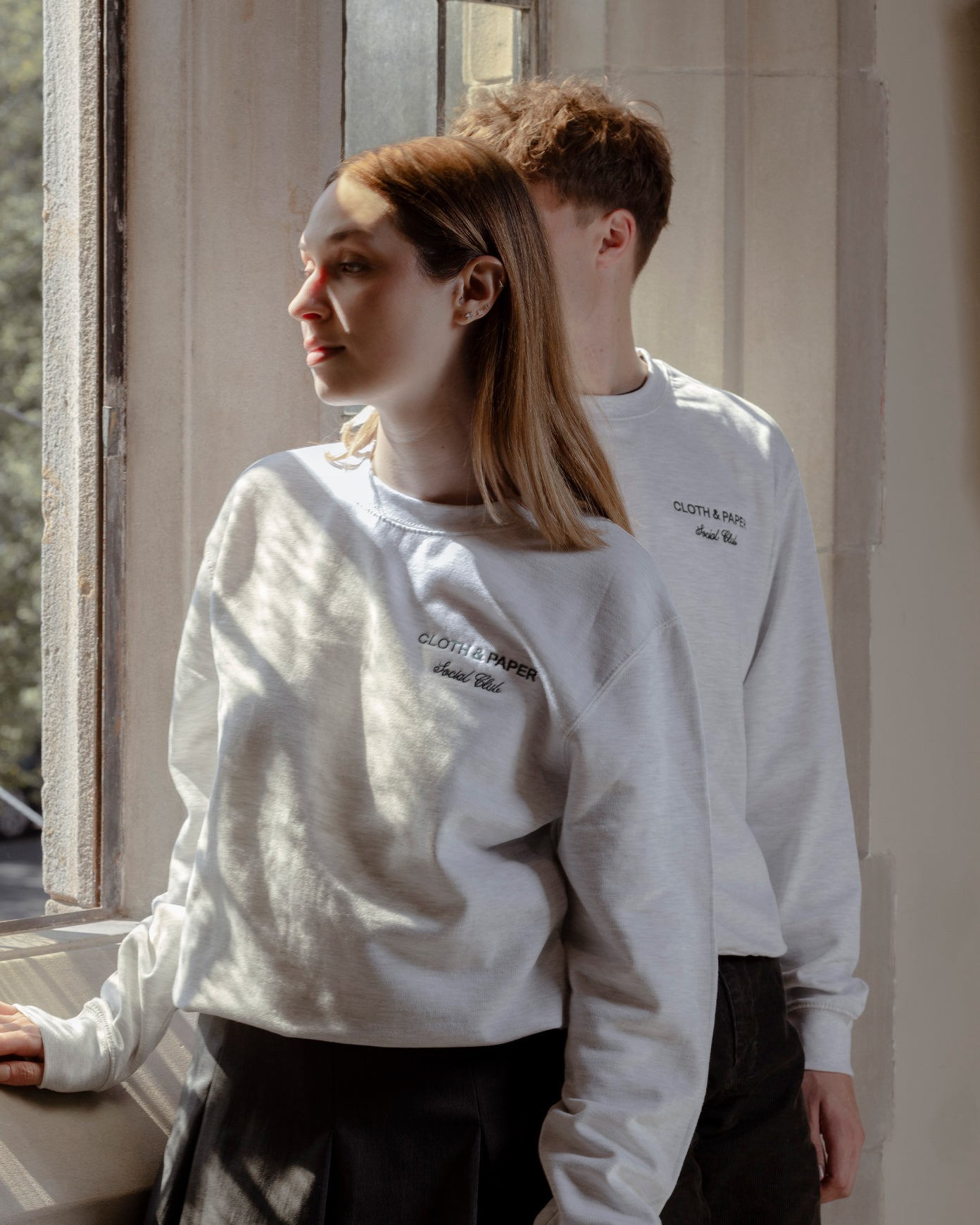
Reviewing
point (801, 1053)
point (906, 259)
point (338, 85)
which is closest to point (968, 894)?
point (801, 1053)

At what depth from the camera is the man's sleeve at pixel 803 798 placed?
4.24 feet

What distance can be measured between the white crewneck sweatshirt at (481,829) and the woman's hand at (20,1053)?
0.56ft

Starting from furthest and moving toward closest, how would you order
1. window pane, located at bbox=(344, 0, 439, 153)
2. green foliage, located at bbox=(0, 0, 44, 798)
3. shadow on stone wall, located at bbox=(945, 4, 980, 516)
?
shadow on stone wall, located at bbox=(945, 4, 980, 516), window pane, located at bbox=(344, 0, 439, 153), green foliage, located at bbox=(0, 0, 44, 798)

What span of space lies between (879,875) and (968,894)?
8.6 inches

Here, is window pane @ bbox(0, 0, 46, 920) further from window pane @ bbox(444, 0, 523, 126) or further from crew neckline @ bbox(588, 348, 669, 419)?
crew neckline @ bbox(588, 348, 669, 419)

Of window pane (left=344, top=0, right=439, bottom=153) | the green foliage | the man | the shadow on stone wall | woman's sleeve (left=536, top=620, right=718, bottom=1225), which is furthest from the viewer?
the shadow on stone wall

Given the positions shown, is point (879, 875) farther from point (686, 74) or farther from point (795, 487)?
point (686, 74)

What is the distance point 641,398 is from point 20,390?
69 cm

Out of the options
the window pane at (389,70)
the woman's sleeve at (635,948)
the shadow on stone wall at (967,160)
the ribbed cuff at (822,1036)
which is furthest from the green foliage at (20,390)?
the shadow on stone wall at (967,160)

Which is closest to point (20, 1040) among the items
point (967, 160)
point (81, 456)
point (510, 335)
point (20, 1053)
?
point (20, 1053)

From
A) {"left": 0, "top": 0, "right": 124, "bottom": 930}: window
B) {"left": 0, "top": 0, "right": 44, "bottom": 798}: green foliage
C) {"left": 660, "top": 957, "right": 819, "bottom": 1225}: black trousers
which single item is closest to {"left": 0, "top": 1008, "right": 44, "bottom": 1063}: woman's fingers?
{"left": 0, "top": 0, "right": 124, "bottom": 930}: window

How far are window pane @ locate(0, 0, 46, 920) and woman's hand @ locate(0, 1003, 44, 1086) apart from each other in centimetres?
31

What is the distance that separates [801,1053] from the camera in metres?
1.25

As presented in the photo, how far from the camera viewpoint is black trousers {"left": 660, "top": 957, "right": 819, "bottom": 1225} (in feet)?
3.82
